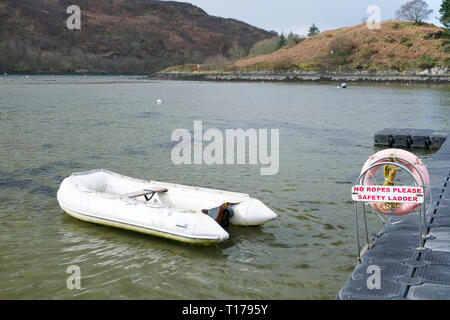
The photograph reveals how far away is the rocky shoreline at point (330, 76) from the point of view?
64938 millimetres

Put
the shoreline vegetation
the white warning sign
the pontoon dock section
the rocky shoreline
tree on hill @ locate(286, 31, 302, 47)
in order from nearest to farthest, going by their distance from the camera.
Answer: the pontoon dock section
the white warning sign
the rocky shoreline
the shoreline vegetation
tree on hill @ locate(286, 31, 302, 47)

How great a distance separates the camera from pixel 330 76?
78.6 meters

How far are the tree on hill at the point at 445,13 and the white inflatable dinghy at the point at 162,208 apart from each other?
225 feet

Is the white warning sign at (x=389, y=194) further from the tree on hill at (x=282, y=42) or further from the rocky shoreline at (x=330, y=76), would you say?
the tree on hill at (x=282, y=42)

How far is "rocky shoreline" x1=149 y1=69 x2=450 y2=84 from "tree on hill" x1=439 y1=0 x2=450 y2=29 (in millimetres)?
6951

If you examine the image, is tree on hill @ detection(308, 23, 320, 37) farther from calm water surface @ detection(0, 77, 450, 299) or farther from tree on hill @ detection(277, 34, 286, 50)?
calm water surface @ detection(0, 77, 450, 299)

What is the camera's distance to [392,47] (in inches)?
3329

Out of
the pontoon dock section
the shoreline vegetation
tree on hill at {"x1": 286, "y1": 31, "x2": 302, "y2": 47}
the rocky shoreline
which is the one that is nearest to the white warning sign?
the pontoon dock section

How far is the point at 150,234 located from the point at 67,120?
20.3m

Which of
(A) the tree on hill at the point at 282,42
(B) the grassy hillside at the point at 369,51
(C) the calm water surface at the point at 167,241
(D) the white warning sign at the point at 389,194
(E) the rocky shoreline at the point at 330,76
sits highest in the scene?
(A) the tree on hill at the point at 282,42

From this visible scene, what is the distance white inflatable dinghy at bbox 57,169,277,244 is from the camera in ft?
25.1

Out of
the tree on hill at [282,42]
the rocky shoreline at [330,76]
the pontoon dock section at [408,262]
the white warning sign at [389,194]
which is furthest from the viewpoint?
the tree on hill at [282,42]

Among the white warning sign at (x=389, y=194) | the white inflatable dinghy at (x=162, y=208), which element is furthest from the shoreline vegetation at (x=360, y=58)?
the white warning sign at (x=389, y=194)
